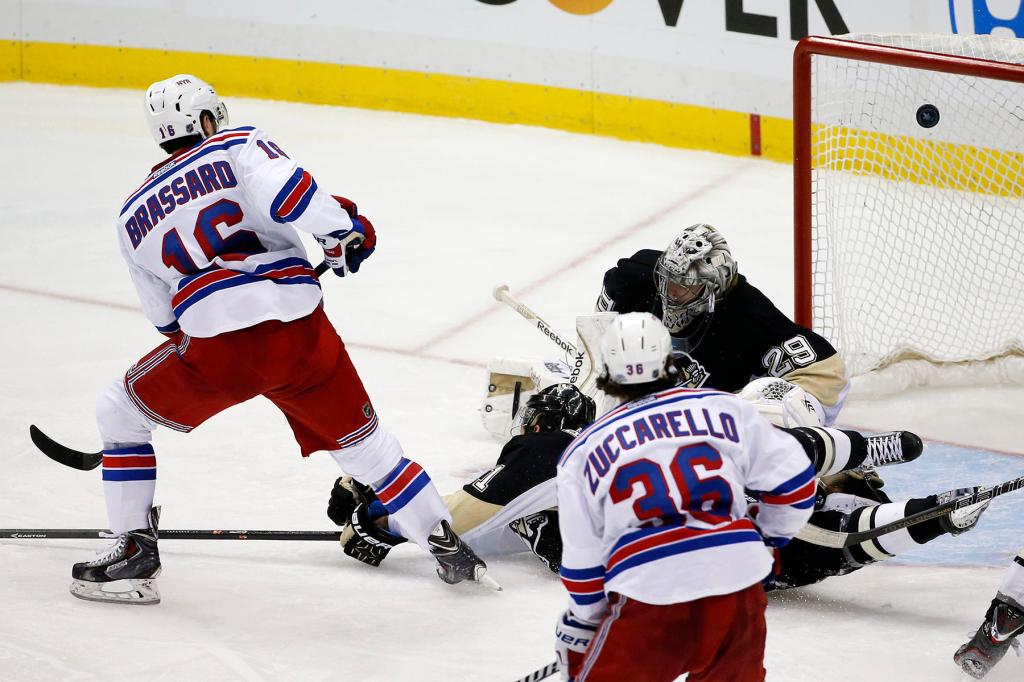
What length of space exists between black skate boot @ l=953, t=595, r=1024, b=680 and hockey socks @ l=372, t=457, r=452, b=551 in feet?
3.67

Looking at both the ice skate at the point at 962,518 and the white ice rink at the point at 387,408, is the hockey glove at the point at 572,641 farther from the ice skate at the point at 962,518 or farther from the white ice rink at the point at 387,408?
the ice skate at the point at 962,518

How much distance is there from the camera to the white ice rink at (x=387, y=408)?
3.20 metres

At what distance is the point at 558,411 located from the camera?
11.2ft

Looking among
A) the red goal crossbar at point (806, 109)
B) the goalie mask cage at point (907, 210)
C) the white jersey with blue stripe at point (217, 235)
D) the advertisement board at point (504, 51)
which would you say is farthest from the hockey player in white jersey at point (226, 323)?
the advertisement board at point (504, 51)

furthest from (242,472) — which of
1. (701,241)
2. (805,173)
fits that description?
(805,173)

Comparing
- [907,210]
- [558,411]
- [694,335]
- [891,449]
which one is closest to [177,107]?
[558,411]

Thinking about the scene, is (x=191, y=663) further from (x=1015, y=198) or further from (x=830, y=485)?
(x=1015, y=198)

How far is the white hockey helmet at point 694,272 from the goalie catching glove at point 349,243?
29.5 inches

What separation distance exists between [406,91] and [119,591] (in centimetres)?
444

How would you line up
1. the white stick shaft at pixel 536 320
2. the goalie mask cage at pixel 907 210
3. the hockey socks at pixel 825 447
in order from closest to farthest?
1. the hockey socks at pixel 825 447
2. the white stick shaft at pixel 536 320
3. the goalie mask cage at pixel 907 210

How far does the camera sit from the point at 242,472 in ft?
13.6

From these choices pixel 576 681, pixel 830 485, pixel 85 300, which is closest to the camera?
pixel 576 681

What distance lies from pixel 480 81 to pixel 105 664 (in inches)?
180

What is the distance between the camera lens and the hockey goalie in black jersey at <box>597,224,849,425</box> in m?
3.61
